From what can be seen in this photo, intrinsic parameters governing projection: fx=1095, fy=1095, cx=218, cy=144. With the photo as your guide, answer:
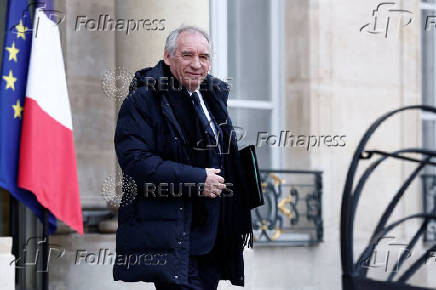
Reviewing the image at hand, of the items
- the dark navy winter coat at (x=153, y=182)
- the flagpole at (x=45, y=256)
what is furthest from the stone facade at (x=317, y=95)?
the dark navy winter coat at (x=153, y=182)

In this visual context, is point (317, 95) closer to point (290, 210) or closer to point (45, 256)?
point (290, 210)

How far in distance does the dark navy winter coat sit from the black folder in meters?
0.32

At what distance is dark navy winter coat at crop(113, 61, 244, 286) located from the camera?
5.10 m

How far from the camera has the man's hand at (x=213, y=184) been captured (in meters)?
5.11

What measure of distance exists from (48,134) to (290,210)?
9.06 ft

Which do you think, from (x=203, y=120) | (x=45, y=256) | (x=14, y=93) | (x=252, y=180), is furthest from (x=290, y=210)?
(x=203, y=120)

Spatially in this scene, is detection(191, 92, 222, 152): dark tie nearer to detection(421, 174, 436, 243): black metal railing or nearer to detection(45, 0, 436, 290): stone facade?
detection(45, 0, 436, 290): stone facade

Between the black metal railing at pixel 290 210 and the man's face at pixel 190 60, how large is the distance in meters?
3.76

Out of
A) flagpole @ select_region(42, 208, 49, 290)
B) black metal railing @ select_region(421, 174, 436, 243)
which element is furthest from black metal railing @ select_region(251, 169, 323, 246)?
flagpole @ select_region(42, 208, 49, 290)

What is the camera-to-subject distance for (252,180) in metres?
5.39

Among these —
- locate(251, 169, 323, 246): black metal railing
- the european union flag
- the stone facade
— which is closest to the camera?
the european union flag

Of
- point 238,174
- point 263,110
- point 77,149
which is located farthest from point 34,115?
point 263,110

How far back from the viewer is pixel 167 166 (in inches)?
202

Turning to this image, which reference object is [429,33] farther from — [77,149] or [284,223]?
[77,149]
